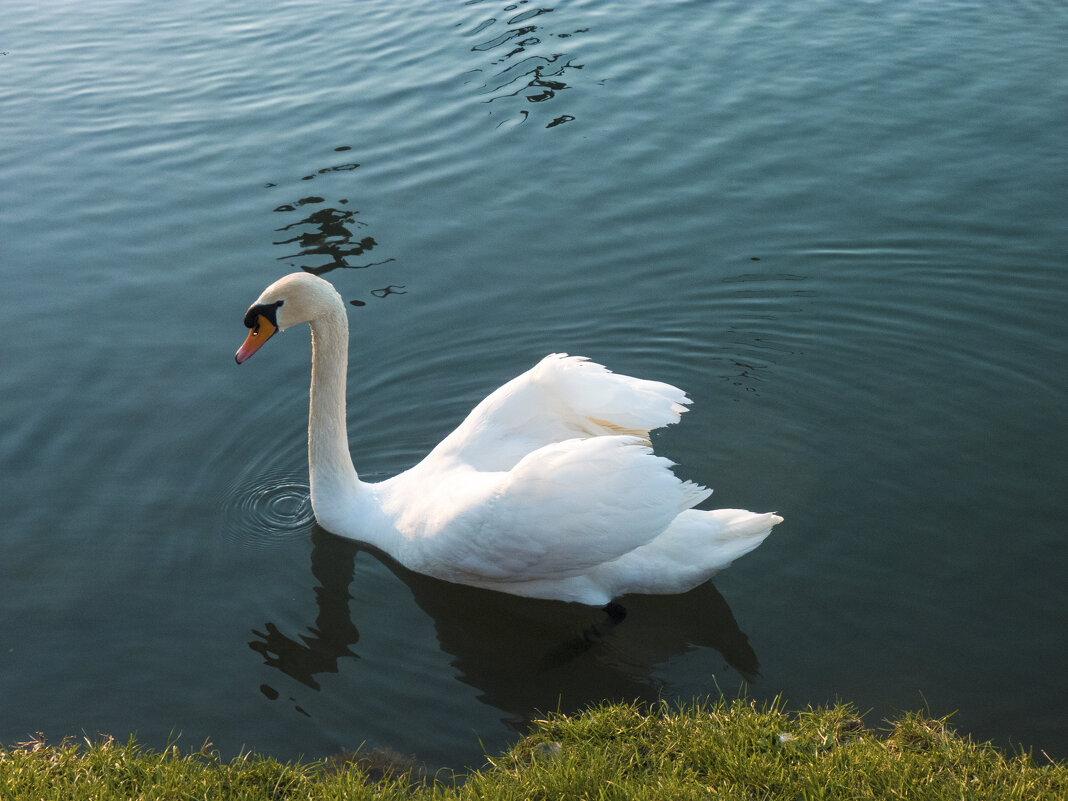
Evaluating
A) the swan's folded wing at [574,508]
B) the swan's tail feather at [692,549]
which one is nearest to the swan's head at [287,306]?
the swan's folded wing at [574,508]

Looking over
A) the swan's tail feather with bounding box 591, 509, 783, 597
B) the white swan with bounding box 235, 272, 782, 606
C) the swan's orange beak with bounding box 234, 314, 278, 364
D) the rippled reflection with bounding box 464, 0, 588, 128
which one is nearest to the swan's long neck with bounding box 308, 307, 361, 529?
the white swan with bounding box 235, 272, 782, 606

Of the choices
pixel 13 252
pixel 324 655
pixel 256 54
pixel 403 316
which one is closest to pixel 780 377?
pixel 403 316

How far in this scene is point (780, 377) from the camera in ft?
23.0

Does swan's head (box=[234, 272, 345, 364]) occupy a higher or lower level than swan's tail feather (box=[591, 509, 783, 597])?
higher

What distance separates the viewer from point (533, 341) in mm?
7699

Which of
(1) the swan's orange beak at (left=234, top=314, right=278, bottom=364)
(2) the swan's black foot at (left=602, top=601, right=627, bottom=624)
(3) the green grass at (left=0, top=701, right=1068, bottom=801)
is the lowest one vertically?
(2) the swan's black foot at (left=602, top=601, right=627, bottom=624)

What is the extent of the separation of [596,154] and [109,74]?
692cm

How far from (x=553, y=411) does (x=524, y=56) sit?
8.20m

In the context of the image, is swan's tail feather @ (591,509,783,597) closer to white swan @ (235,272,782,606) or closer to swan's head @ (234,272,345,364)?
white swan @ (235,272,782,606)

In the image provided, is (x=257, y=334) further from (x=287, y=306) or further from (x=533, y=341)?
(x=533, y=341)

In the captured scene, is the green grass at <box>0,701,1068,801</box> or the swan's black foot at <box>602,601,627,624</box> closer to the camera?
the green grass at <box>0,701,1068,801</box>

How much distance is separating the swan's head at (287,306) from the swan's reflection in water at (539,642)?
1445 millimetres

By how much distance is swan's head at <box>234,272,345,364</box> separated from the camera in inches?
223

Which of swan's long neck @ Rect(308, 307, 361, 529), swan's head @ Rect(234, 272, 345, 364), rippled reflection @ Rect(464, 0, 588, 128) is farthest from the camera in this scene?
rippled reflection @ Rect(464, 0, 588, 128)
